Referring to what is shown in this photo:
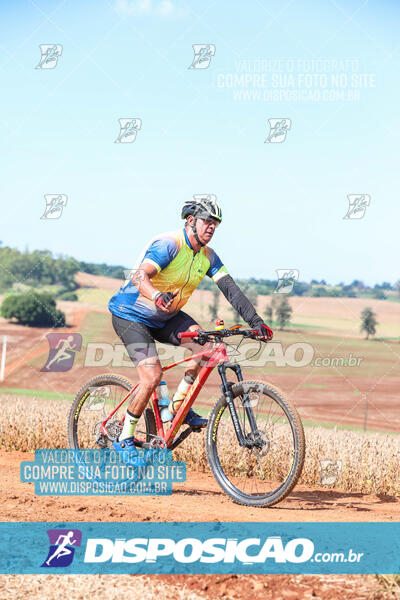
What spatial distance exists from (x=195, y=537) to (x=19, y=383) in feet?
148

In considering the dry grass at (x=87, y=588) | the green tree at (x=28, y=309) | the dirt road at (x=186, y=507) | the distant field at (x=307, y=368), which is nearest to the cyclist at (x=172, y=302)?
the dirt road at (x=186, y=507)

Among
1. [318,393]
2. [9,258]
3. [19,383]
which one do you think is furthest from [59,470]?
[9,258]

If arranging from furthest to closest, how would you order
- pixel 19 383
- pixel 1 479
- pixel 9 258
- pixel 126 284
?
pixel 9 258, pixel 19 383, pixel 1 479, pixel 126 284

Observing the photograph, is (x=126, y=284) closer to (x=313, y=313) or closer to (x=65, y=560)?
(x=65, y=560)

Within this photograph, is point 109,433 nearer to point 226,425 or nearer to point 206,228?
point 226,425

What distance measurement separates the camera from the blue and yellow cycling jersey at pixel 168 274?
6.49m

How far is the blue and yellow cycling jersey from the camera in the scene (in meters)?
6.49

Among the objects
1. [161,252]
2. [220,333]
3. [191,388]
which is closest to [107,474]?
[191,388]

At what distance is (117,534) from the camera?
18.1 feet

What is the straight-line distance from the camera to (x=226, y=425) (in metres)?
8.51

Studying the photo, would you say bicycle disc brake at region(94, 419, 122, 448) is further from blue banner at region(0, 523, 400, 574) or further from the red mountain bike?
blue banner at region(0, 523, 400, 574)

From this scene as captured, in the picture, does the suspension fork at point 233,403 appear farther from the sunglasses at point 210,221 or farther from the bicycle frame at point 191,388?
the sunglasses at point 210,221

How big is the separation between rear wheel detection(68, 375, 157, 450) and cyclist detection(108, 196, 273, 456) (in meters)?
0.54

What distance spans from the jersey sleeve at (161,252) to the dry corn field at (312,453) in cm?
297
